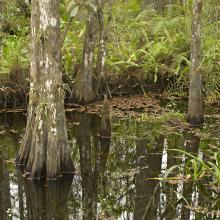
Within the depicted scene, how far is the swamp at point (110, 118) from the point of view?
7180mm

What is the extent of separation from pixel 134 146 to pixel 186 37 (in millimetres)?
7032

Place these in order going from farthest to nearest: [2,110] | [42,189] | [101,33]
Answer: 1. [101,33]
2. [2,110]
3. [42,189]

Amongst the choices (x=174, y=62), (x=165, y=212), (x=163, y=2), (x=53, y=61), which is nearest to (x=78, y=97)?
(x=174, y=62)

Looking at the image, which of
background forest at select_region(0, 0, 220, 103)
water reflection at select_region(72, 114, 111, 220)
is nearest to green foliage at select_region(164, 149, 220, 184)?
water reflection at select_region(72, 114, 111, 220)

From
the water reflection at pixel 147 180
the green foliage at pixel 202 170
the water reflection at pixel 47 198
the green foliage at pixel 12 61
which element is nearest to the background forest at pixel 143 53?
the green foliage at pixel 12 61

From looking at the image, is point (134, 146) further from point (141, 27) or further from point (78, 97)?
point (141, 27)

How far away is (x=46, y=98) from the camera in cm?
775

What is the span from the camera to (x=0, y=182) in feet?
25.9

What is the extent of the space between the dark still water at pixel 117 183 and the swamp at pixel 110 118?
0.02 metres

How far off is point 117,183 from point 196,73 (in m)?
4.79

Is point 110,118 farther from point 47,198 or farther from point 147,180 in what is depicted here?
point 47,198

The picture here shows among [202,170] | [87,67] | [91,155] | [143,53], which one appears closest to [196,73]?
[87,67]

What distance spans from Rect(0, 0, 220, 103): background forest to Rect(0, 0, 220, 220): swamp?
0.04m

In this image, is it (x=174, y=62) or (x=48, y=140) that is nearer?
(x=48, y=140)
